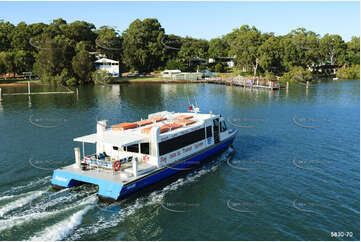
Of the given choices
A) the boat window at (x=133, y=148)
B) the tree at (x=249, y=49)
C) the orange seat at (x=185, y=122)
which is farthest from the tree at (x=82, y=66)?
the boat window at (x=133, y=148)

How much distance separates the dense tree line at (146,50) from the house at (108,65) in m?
6.36

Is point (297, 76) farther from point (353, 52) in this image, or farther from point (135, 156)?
point (135, 156)

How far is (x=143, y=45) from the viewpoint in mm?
135375

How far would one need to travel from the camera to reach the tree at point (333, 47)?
5576 inches

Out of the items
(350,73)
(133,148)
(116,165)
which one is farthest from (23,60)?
(350,73)

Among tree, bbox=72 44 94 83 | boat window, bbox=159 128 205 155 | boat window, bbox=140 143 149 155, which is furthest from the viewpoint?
tree, bbox=72 44 94 83

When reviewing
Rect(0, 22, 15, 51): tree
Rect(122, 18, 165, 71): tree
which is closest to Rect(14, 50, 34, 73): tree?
Rect(0, 22, 15, 51): tree

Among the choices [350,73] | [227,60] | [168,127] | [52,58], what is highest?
[227,60]

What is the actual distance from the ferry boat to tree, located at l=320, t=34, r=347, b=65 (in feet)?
437

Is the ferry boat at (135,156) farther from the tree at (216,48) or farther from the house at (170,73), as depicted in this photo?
the tree at (216,48)

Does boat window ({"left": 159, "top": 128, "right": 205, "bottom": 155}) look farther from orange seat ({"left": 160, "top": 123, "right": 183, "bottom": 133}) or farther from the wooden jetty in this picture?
the wooden jetty

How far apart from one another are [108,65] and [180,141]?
105 m

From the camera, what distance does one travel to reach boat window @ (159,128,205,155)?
76.3 ft

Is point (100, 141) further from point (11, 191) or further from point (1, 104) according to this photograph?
point (1, 104)
